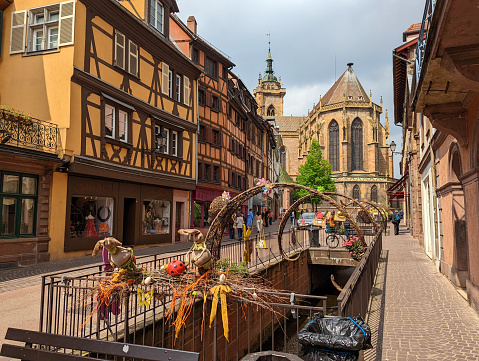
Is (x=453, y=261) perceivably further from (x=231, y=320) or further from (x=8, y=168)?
(x=8, y=168)

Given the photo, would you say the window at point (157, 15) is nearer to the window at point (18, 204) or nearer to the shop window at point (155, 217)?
the shop window at point (155, 217)

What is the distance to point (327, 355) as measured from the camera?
3512 millimetres

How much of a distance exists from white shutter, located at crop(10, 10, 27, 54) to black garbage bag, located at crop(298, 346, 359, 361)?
621 inches

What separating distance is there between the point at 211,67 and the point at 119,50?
10638 millimetres

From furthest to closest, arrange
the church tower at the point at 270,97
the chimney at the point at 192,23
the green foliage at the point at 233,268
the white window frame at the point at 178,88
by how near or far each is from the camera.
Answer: the church tower at the point at 270,97 < the chimney at the point at 192,23 < the white window frame at the point at 178,88 < the green foliage at the point at 233,268

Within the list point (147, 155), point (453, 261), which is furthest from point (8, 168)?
point (453, 261)

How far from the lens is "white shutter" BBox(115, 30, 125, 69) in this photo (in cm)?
1585

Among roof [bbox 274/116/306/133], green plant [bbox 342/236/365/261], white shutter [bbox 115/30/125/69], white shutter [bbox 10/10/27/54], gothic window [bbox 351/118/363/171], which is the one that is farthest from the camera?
roof [bbox 274/116/306/133]

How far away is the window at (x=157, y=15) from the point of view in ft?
62.5

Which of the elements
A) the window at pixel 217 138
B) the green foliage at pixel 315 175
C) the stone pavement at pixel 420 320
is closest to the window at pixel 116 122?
the window at pixel 217 138

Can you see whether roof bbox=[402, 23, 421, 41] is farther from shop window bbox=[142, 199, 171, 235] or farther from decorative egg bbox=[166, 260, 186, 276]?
decorative egg bbox=[166, 260, 186, 276]

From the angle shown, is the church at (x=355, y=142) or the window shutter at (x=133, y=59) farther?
the church at (x=355, y=142)

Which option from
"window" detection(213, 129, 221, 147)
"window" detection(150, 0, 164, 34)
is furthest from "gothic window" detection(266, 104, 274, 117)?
"window" detection(150, 0, 164, 34)

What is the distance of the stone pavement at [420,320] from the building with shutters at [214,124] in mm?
14643
